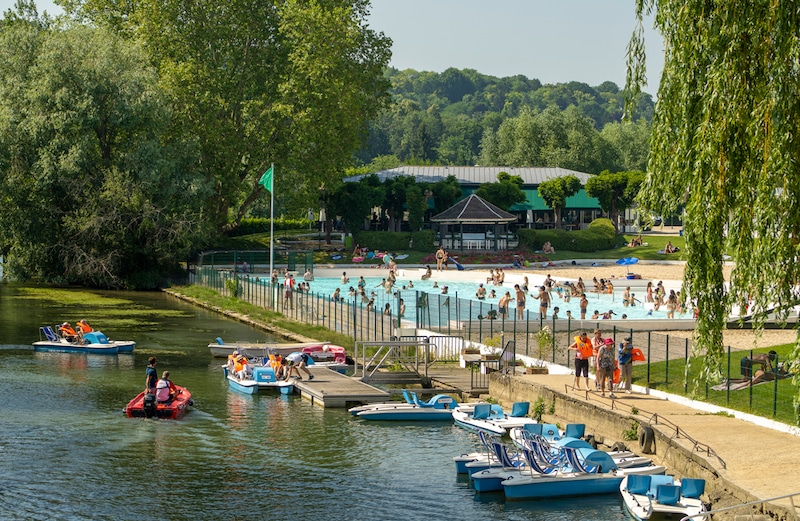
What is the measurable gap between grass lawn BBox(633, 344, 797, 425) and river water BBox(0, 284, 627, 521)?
5440 millimetres

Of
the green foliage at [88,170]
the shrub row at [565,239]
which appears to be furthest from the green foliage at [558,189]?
the green foliage at [88,170]

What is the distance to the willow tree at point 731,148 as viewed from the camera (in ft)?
54.1

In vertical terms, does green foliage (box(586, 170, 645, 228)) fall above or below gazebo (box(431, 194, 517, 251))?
above

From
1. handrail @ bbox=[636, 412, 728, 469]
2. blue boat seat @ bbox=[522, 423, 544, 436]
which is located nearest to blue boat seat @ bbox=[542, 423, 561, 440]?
blue boat seat @ bbox=[522, 423, 544, 436]

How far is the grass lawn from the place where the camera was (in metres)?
25.9

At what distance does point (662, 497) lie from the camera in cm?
2095

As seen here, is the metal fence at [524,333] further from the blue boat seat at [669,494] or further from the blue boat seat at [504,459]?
the blue boat seat at [504,459]

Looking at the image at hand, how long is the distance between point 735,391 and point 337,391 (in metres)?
12.5

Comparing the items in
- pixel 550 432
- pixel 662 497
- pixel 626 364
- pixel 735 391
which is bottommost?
pixel 662 497

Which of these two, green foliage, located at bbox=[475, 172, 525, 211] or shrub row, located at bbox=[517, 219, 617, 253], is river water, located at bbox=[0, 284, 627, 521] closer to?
shrub row, located at bbox=[517, 219, 617, 253]

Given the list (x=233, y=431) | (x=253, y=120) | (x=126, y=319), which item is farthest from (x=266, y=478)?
(x=253, y=120)

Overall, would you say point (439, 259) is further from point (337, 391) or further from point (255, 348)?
point (337, 391)

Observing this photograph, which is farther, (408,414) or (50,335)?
(50,335)

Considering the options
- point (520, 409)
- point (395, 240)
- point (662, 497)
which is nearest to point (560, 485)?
point (662, 497)
